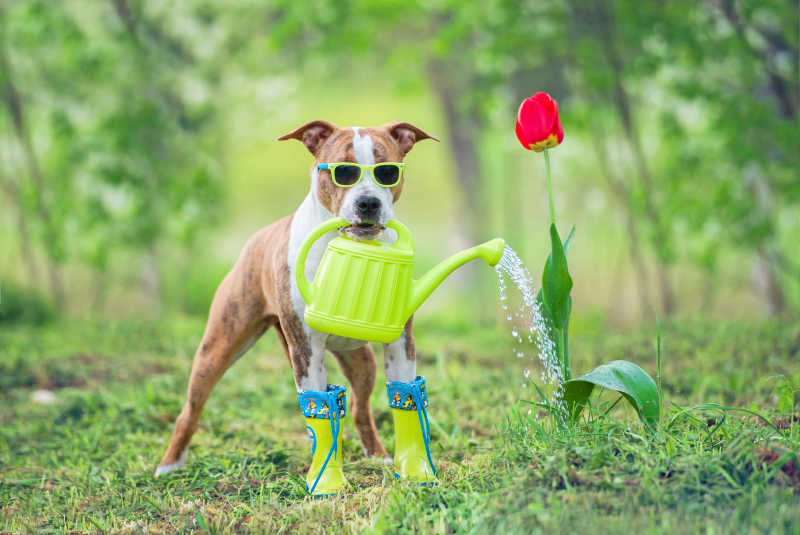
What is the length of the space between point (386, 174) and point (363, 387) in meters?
1.11

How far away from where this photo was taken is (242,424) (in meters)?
4.19

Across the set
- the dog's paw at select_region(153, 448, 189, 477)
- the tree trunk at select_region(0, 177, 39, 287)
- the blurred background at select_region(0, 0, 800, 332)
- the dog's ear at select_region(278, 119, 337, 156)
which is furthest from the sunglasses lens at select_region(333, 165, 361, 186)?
the tree trunk at select_region(0, 177, 39, 287)

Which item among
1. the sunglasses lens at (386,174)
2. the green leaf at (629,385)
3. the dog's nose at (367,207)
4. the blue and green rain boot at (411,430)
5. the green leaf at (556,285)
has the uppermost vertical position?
the sunglasses lens at (386,174)

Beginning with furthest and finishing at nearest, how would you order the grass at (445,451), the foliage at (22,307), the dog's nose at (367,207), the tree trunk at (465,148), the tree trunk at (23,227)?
the tree trunk at (465,148) → the tree trunk at (23,227) → the foliage at (22,307) → the dog's nose at (367,207) → the grass at (445,451)

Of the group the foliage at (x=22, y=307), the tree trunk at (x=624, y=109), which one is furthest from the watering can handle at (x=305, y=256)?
the foliage at (x=22, y=307)

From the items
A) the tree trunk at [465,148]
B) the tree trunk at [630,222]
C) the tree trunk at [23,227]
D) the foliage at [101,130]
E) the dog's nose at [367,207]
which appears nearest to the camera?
the dog's nose at [367,207]

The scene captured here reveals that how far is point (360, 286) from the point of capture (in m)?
2.67

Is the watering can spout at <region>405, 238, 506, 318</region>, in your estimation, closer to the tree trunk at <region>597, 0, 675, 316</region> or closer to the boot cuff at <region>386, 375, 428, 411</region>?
the boot cuff at <region>386, 375, 428, 411</region>

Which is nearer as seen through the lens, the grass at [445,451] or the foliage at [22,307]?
the grass at [445,451]

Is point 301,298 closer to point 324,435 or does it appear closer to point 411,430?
point 324,435

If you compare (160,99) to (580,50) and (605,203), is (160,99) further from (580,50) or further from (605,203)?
(605,203)

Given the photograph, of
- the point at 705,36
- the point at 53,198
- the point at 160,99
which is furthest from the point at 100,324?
the point at 705,36

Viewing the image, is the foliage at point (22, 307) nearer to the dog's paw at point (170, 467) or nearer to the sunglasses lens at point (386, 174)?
the dog's paw at point (170, 467)

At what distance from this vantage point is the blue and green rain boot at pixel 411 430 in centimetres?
291
